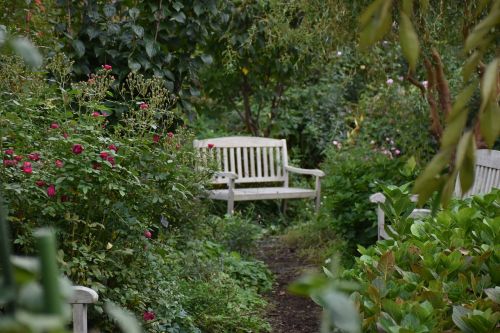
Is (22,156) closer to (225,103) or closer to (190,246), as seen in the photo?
(190,246)

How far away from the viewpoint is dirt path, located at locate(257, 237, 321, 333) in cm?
493

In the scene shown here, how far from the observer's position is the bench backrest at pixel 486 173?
4.92 meters

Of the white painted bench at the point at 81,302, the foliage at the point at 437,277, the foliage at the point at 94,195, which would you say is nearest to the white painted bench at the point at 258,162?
the foliage at the point at 94,195

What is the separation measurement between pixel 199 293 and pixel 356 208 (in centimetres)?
172

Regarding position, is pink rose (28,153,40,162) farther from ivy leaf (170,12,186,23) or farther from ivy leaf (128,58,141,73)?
ivy leaf (170,12,186,23)

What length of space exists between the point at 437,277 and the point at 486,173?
344cm

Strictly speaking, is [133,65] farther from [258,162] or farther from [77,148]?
[258,162]

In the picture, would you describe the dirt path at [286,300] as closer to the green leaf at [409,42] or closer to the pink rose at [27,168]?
the pink rose at [27,168]

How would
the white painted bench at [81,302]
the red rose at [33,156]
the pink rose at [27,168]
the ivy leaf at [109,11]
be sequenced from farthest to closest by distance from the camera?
1. the ivy leaf at [109,11]
2. the red rose at [33,156]
3. the pink rose at [27,168]
4. the white painted bench at [81,302]

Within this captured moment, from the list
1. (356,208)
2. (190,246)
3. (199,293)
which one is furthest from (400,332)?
(356,208)

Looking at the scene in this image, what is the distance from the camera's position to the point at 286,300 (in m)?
5.51

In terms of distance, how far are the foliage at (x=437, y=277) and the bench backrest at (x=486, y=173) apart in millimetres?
2416

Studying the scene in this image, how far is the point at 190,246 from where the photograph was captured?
5000 mm

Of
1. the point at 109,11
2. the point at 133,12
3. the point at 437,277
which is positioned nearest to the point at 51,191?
the point at 437,277
